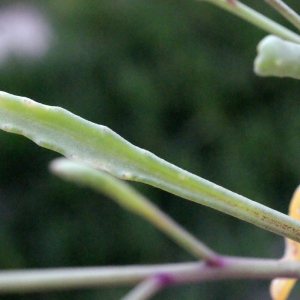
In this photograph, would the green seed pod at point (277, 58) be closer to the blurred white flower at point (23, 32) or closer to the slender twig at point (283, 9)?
the slender twig at point (283, 9)

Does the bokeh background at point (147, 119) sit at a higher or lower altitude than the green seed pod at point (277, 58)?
higher

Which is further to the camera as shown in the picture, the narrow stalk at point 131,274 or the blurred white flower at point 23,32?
the blurred white flower at point 23,32

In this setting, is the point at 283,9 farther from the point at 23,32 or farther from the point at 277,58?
the point at 23,32

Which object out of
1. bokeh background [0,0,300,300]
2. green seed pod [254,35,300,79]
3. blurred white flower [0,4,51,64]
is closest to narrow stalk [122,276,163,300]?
green seed pod [254,35,300,79]

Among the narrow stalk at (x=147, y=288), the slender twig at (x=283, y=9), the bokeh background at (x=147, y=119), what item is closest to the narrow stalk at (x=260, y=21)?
the slender twig at (x=283, y=9)

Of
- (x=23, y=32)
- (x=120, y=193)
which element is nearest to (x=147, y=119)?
(x=23, y=32)

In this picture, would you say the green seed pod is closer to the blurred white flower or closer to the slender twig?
the slender twig

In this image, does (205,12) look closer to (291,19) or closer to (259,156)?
(259,156)

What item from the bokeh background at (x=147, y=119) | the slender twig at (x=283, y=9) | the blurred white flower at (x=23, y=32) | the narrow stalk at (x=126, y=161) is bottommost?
the narrow stalk at (x=126, y=161)
